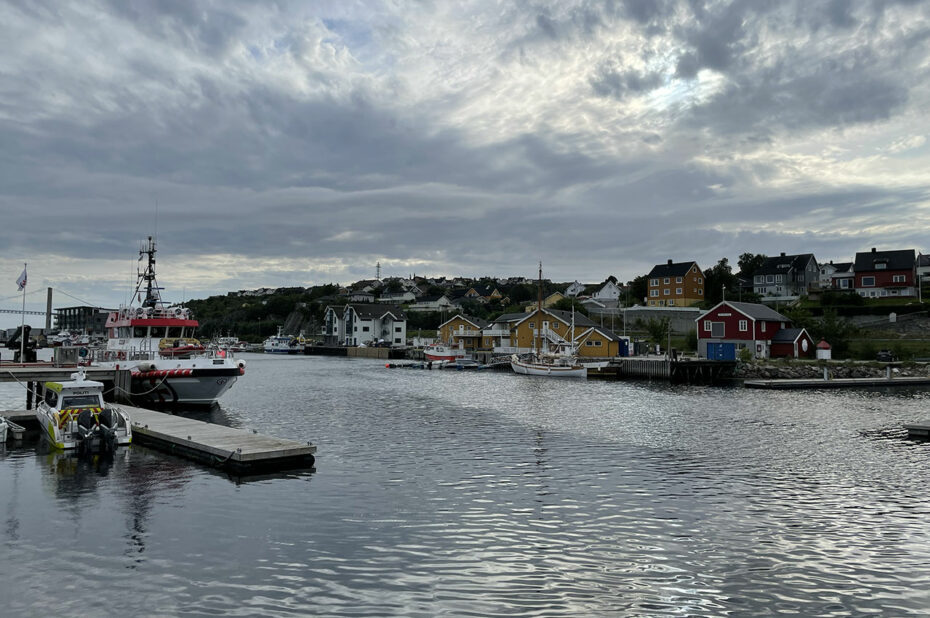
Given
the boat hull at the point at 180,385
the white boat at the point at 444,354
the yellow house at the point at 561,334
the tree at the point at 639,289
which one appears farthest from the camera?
the tree at the point at 639,289

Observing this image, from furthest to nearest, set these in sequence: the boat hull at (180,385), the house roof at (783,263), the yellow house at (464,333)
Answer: the house roof at (783,263), the yellow house at (464,333), the boat hull at (180,385)

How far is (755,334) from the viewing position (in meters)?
72.5

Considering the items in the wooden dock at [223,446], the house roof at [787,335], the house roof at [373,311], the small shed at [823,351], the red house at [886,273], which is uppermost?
the red house at [886,273]

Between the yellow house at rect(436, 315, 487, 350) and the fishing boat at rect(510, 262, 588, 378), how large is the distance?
19.8 m

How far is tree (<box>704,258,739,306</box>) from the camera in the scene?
372 feet

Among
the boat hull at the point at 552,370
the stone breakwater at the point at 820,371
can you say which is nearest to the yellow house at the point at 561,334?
the boat hull at the point at 552,370

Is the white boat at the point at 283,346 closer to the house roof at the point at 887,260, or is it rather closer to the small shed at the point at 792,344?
the small shed at the point at 792,344

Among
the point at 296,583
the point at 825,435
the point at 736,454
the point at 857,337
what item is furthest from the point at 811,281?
the point at 296,583

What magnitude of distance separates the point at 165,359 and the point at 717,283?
331 feet

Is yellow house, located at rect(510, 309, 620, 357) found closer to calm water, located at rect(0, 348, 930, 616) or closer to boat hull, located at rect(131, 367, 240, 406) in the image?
boat hull, located at rect(131, 367, 240, 406)

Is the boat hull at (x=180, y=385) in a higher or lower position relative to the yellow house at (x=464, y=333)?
lower

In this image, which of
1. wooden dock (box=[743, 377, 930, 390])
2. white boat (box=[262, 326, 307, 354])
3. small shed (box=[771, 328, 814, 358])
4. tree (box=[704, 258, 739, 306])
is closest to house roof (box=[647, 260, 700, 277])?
tree (box=[704, 258, 739, 306])

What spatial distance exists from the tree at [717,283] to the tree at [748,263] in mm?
12225

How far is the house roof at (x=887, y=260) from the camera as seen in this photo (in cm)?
9550
